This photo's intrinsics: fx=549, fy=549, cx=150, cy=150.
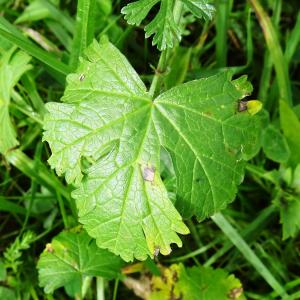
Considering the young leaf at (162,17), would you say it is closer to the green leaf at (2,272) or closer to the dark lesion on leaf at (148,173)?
the dark lesion on leaf at (148,173)

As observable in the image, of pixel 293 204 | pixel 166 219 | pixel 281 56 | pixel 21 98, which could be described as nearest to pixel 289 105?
pixel 281 56

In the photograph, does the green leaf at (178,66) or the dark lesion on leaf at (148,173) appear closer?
the dark lesion on leaf at (148,173)

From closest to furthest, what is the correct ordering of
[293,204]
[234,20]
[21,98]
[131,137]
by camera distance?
[131,137]
[293,204]
[21,98]
[234,20]

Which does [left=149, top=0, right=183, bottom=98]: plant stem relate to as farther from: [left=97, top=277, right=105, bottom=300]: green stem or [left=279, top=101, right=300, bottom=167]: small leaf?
[left=97, top=277, right=105, bottom=300]: green stem

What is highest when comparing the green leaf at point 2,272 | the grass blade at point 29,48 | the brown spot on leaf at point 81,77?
the grass blade at point 29,48

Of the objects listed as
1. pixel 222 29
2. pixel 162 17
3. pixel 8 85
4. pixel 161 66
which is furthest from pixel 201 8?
pixel 8 85

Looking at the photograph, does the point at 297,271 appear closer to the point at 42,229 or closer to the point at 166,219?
the point at 166,219

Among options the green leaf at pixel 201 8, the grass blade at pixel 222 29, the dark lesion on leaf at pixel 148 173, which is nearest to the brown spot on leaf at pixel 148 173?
the dark lesion on leaf at pixel 148 173
